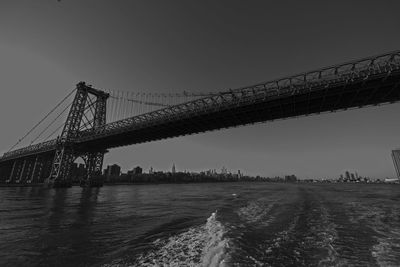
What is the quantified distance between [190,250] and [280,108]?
32.3 meters

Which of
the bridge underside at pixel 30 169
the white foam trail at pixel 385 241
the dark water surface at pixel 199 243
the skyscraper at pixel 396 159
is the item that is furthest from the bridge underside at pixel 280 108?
the skyscraper at pixel 396 159

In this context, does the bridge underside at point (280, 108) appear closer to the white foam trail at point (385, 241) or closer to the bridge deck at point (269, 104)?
the bridge deck at point (269, 104)

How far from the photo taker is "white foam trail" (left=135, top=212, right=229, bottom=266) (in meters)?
5.21

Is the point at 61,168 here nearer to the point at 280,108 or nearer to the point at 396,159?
the point at 280,108

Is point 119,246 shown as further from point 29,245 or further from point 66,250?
point 29,245

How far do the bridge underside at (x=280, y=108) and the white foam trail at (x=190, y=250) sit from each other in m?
26.6

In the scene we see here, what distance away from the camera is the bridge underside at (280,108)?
2644cm

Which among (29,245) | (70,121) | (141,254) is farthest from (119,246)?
(70,121)

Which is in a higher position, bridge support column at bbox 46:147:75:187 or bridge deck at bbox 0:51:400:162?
bridge deck at bbox 0:51:400:162

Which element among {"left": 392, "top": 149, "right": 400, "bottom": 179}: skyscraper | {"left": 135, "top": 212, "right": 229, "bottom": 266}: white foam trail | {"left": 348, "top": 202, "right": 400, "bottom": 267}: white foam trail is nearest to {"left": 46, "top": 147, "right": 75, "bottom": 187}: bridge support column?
{"left": 135, "top": 212, "right": 229, "bottom": 266}: white foam trail

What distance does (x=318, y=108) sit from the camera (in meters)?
33.3

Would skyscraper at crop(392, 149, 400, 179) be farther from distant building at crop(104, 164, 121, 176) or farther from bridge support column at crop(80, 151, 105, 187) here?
distant building at crop(104, 164, 121, 176)

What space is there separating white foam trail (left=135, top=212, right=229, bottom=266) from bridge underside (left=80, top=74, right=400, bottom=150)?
26.6 metres

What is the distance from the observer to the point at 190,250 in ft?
→ 20.1
